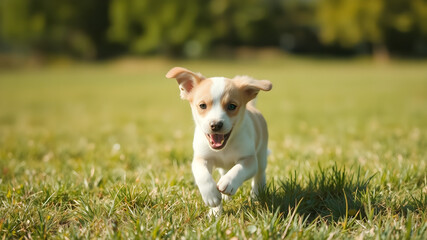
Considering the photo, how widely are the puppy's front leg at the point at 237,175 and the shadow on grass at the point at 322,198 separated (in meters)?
0.26

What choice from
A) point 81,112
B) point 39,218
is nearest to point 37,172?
point 39,218

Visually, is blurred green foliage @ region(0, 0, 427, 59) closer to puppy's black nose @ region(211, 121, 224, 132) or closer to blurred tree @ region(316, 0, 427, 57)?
blurred tree @ region(316, 0, 427, 57)

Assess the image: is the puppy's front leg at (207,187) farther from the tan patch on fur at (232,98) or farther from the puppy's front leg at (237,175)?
the tan patch on fur at (232,98)

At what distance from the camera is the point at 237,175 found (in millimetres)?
2859

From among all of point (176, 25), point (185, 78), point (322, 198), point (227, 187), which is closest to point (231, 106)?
point (185, 78)

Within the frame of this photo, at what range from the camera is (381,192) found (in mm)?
3156

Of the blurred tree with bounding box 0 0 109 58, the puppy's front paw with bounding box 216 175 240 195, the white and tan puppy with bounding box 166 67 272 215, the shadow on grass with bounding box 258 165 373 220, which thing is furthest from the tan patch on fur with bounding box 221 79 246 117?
the blurred tree with bounding box 0 0 109 58

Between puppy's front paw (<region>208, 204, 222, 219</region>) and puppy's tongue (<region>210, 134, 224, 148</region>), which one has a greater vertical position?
A: puppy's tongue (<region>210, 134, 224, 148</region>)

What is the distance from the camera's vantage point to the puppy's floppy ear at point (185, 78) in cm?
312

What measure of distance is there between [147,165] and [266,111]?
658 cm

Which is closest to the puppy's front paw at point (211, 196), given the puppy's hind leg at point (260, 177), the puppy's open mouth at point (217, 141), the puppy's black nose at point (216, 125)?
the puppy's open mouth at point (217, 141)

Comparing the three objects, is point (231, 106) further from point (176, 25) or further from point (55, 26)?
point (55, 26)

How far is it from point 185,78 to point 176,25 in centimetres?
4724

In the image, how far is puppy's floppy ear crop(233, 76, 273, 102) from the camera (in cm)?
301
